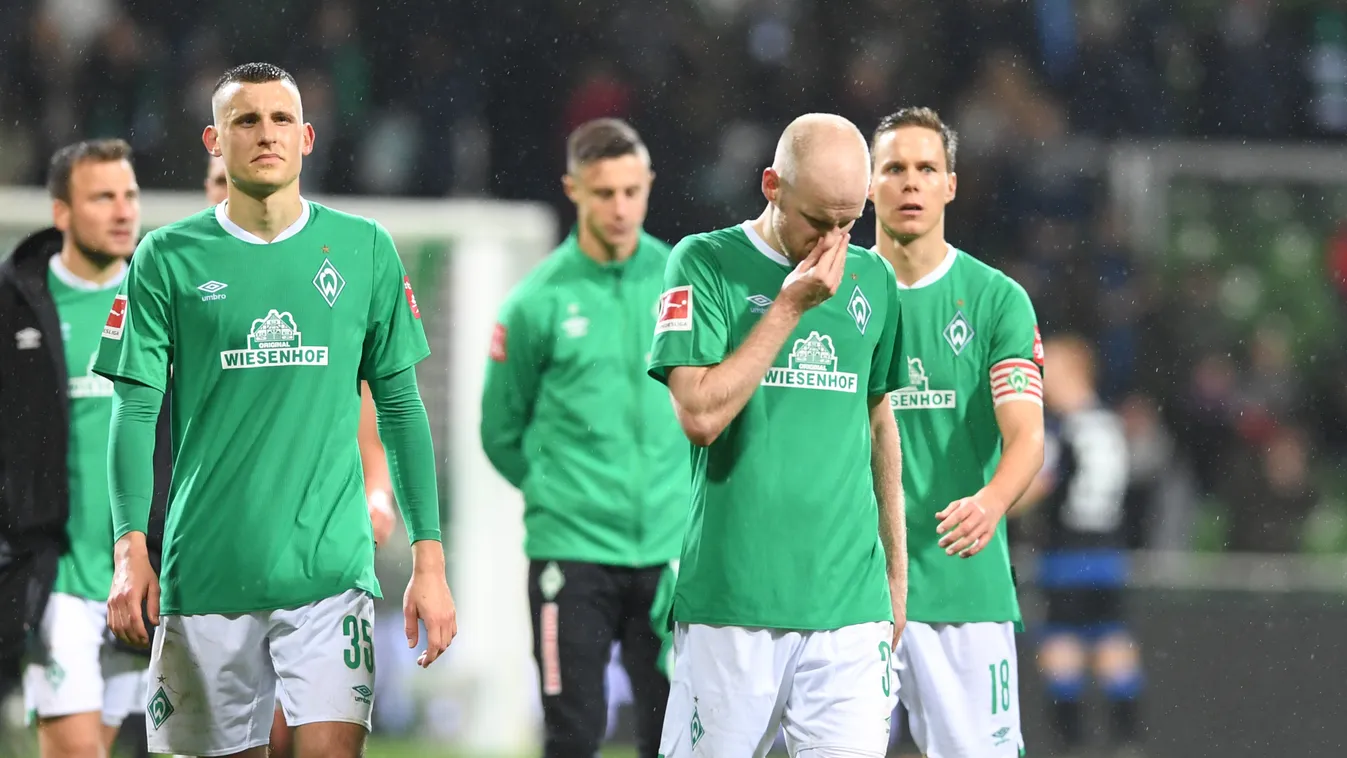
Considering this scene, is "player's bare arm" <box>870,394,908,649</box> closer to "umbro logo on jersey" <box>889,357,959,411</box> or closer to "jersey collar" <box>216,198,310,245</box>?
"umbro logo on jersey" <box>889,357,959,411</box>

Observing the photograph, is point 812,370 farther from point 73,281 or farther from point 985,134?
point 985,134

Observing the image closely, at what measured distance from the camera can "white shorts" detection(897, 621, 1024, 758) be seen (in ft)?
17.4

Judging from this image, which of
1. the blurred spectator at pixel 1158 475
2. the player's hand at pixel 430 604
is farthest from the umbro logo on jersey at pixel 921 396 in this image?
the blurred spectator at pixel 1158 475

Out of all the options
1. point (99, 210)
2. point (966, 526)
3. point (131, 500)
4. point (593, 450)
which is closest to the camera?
point (131, 500)

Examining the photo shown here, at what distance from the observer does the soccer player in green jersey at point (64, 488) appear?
19.7 feet

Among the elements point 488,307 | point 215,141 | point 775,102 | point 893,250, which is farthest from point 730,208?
point 215,141

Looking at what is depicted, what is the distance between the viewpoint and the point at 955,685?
531 centimetres

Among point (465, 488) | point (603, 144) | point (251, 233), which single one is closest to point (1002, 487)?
point (251, 233)

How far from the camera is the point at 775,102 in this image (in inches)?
571

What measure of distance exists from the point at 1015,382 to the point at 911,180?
65cm

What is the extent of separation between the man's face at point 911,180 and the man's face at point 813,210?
956 mm

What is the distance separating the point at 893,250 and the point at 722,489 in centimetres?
129

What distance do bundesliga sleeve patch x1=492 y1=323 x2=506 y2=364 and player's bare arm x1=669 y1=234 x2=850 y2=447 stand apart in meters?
2.33

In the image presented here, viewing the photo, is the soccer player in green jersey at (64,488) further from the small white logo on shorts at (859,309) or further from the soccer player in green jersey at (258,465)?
the small white logo on shorts at (859,309)
